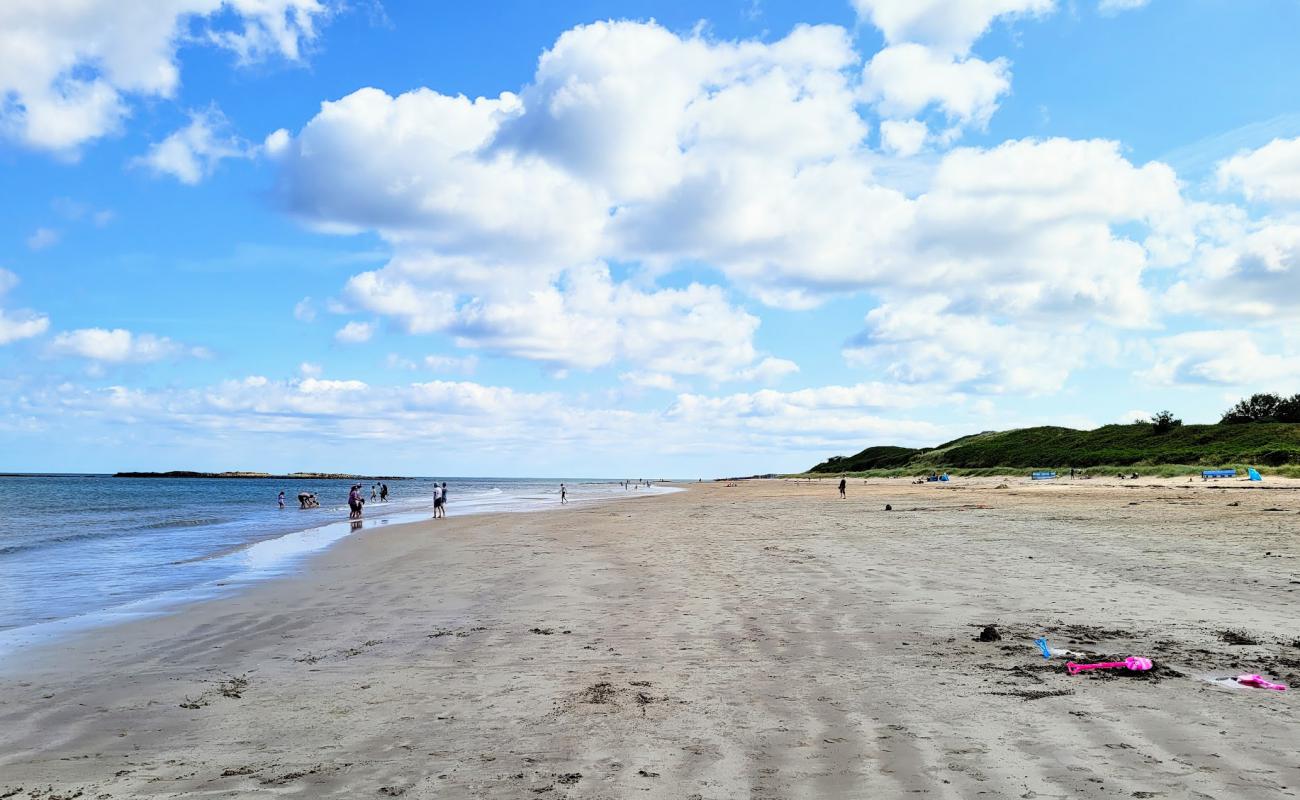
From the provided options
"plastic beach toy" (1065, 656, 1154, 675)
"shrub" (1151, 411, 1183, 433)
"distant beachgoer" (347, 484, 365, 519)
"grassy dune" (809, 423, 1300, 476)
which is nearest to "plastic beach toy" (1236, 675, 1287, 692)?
"plastic beach toy" (1065, 656, 1154, 675)

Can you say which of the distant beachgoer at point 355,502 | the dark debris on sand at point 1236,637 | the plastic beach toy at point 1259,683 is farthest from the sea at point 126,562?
the dark debris on sand at point 1236,637

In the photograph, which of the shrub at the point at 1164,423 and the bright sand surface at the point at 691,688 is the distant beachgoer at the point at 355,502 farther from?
the shrub at the point at 1164,423

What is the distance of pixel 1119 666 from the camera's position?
776 cm

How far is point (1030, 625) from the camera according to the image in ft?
33.4

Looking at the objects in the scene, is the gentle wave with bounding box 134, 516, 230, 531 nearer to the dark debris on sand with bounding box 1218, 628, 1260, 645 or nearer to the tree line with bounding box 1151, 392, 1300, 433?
the dark debris on sand with bounding box 1218, 628, 1260, 645

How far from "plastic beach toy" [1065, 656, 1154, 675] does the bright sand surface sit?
18cm

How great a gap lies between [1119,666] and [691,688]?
4.47 m

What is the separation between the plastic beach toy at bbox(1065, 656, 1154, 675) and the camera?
768 cm

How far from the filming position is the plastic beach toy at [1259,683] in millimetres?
7008

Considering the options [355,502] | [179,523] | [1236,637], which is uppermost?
[355,502]

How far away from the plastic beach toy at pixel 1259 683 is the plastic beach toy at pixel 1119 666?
76 cm

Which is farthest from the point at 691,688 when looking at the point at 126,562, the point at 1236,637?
the point at 126,562

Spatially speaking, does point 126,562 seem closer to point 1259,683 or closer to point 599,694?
point 599,694

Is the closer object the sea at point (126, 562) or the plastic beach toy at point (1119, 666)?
the plastic beach toy at point (1119, 666)
